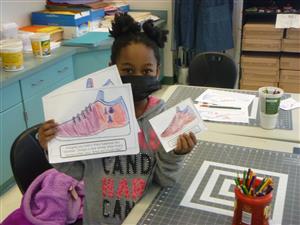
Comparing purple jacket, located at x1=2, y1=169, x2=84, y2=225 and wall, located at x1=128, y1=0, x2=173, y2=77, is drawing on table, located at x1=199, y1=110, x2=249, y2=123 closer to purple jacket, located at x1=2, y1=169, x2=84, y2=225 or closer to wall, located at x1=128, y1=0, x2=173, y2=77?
purple jacket, located at x1=2, y1=169, x2=84, y2=225

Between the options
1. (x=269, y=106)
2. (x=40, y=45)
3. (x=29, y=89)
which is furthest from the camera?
(x=40, y=45)

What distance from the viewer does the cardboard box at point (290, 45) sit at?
10.4 ft

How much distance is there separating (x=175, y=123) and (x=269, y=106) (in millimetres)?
624

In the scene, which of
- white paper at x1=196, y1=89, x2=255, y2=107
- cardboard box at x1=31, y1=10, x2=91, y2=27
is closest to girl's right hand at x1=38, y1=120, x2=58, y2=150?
white paper at x1=196, y1=89, x2=255, y2=107

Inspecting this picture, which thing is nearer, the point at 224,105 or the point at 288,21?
the point at 224,105

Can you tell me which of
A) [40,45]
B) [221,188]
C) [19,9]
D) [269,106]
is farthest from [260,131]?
[19,9]

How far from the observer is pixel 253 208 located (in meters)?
0.87

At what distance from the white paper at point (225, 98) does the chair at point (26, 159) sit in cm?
82

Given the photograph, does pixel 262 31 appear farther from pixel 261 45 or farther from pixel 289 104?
pixel 289 104

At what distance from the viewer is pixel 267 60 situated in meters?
3.28

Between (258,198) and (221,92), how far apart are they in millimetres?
1103

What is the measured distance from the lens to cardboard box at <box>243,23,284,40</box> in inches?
126

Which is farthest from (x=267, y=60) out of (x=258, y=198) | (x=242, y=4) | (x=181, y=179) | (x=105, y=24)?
(x=258, y=198)

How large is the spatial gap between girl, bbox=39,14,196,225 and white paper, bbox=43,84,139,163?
0.34 ft
